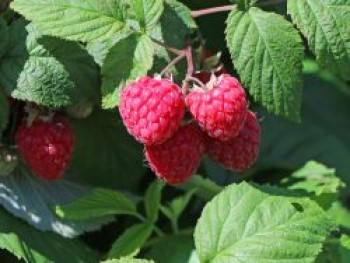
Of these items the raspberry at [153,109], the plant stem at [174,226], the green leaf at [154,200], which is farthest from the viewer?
the plant stem at [174,226]

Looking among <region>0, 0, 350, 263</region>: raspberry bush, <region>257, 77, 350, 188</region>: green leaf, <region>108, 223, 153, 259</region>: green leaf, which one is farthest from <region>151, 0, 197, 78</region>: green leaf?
<region>257, 77, 350, 188</region>: green leaf

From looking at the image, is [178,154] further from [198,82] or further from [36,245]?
[36,245]

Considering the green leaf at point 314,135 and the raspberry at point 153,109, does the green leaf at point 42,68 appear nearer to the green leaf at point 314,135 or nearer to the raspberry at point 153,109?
the raspberry at point 153,109

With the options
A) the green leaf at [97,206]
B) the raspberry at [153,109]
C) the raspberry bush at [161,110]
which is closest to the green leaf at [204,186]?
the raspberry bush at [161,110]

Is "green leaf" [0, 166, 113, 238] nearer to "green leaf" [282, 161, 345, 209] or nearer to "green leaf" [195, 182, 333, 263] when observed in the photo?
"green leaf" [195, 182, 333, 263]

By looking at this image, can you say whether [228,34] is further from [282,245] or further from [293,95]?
[282,245]

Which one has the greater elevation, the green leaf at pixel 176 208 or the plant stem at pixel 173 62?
the plant stem at pixel 173 62

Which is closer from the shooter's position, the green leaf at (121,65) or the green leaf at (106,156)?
the green leaf at (121,65)
